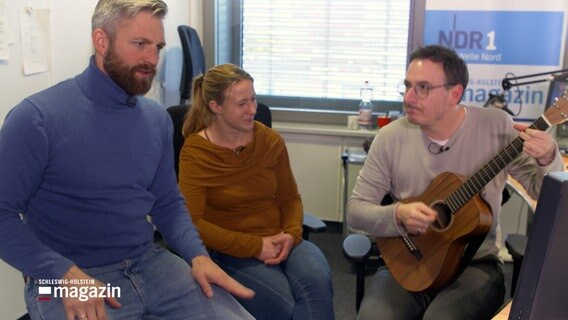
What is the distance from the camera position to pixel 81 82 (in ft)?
5.56

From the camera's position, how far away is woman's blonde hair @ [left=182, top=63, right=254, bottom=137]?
224 cm

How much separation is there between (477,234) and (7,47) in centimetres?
183

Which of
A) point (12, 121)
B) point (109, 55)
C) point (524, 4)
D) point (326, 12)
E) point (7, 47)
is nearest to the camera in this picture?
point (12, 121)

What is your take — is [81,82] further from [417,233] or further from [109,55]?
[417,233]

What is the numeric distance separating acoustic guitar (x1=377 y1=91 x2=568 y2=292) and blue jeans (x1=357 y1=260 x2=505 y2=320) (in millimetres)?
Result: 37

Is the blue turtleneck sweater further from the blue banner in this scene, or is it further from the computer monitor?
the blue banner

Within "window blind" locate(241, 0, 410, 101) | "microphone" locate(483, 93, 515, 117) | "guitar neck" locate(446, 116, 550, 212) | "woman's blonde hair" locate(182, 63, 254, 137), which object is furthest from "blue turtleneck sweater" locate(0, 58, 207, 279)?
"window blind" locate(241, 0, 410, 101)

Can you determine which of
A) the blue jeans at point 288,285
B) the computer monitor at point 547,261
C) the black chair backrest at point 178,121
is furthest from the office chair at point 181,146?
the computer monitor at point 547,261

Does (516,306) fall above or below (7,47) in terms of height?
below

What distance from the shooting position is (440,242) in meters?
1.92

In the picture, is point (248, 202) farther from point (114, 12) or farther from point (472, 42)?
point (472, 42)

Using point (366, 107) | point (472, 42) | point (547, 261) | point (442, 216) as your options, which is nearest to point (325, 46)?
point (366, 107)

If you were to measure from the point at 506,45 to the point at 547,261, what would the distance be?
2932 millimetres

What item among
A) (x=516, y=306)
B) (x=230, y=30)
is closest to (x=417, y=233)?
(x=516, y=306)
